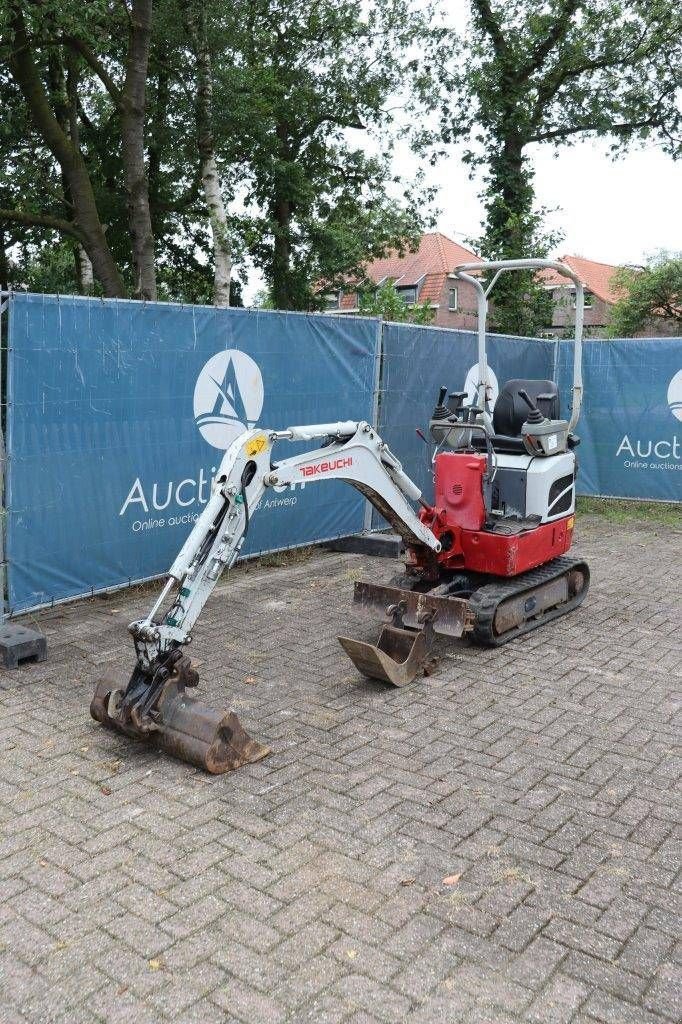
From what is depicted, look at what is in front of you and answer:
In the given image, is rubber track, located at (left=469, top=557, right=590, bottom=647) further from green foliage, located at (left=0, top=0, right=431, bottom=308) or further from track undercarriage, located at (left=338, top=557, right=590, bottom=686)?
green foliage, located at (left=0, top=0, right=431, bottom=308)

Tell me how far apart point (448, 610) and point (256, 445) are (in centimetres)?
215

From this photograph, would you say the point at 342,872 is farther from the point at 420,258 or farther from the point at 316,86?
the point at 420,258

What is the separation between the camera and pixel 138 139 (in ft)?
42.6

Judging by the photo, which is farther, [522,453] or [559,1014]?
[522,453]

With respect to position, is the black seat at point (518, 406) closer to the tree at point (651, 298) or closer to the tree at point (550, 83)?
the tree at point (550, 83)

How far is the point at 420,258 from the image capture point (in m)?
55.1

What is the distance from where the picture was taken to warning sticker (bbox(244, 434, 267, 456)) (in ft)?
16.7

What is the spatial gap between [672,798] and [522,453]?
3609mm

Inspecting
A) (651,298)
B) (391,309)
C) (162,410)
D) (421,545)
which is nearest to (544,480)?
(421,545)

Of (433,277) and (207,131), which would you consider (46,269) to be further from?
(433,277)

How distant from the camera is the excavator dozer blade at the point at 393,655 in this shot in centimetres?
589

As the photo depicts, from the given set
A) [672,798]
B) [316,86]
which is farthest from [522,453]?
[316,86]

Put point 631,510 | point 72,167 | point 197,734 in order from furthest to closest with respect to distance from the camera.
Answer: point 72,167, point 631,510, point 197,734

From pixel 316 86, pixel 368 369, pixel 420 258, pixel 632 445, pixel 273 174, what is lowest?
pixel 632 445
